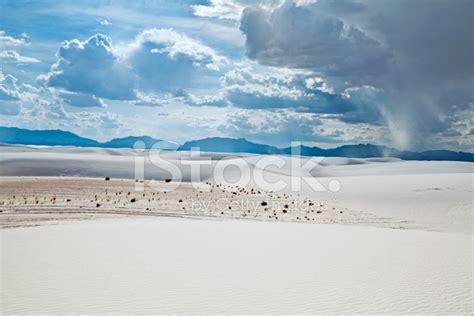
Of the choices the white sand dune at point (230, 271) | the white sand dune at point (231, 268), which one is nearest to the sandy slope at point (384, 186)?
the white sand dune at point (231, 268)

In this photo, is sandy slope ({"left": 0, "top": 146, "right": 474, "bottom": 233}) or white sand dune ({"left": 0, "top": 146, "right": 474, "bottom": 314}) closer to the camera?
white sand dune ({"left": 0, "top": 146, "right": 474, "bottom": 314})

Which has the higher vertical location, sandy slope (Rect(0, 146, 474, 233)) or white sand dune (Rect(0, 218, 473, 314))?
sandy slope (Rect(0, 146, 474, 233))

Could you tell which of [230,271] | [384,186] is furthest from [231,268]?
[384,186]

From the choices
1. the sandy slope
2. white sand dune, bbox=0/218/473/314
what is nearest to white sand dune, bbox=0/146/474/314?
white sand dune, bbox=0/218/473/314

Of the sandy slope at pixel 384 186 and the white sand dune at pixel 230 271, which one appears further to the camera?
the sandy slope at pixel 384 186

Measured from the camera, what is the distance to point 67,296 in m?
8.48

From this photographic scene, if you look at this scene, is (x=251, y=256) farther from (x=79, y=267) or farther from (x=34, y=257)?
(x=34, y=257)

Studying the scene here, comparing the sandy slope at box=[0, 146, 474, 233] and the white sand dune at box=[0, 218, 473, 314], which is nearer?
the white sand dune at box=[0, 218, 473, 314]

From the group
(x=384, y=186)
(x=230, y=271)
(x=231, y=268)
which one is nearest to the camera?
(x=230, y=271)

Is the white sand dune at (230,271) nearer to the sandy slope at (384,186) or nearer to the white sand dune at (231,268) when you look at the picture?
the white sand dune at (231,268)

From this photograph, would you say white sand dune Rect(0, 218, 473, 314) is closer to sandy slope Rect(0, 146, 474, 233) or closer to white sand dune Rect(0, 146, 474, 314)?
white sand dune Rect(0, 146, 474, 314)

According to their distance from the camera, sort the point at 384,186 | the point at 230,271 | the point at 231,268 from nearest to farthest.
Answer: the point at 230,271, the point at 231,268, the point at 384,186

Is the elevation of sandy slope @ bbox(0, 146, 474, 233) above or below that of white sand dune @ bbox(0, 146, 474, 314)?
above

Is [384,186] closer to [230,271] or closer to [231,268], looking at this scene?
[231,268]
